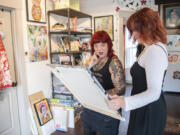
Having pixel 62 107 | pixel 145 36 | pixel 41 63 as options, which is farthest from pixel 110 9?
pixel 145 36

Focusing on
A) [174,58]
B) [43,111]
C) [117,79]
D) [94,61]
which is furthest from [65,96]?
[174,58]

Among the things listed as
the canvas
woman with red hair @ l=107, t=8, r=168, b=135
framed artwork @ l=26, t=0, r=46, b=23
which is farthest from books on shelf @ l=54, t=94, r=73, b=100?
woman with red hair @ l=107, t=8, r=168, b=135

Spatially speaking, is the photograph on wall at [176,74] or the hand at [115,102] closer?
the hand at [115,102]

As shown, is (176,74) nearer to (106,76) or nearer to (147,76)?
(106,76)

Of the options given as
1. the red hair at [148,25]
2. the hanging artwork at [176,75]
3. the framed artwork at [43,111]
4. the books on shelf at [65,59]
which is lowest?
the framed artwork at [43,111]

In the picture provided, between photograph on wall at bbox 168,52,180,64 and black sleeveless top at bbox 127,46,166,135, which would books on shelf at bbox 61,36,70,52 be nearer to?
black sleeveless top at bbox 127,46,166,135

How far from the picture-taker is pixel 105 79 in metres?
1.34

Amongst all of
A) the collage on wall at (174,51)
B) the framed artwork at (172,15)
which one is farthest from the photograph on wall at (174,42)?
the framed artwork at (172,15)

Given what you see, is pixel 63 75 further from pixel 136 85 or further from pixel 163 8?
pixel 163 8

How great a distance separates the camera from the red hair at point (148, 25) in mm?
863

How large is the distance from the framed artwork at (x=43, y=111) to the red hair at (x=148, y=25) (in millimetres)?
1691

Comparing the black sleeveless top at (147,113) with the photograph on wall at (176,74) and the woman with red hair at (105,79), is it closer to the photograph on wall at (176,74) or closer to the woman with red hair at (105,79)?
the woman with red hair at (105,79)

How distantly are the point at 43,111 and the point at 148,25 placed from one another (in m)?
1.79

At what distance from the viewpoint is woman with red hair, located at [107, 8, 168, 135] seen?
802 millimetres
